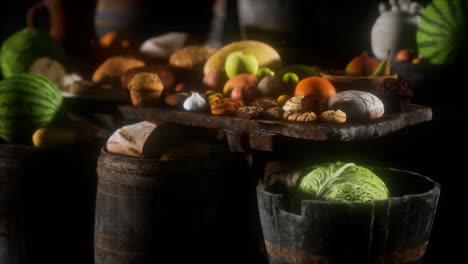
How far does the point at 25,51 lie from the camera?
16.4ft

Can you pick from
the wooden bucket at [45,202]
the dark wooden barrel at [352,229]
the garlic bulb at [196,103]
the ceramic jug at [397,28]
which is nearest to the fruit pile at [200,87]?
the garlic bulb at [196,103]

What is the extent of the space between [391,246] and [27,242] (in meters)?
1.91

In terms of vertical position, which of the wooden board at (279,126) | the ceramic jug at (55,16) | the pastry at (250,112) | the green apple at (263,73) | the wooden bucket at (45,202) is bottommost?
the wooden bucket at (45,202)

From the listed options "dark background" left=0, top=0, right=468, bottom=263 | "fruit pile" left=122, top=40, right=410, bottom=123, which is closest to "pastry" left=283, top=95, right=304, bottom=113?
"fruit pile" left=122, top=40, right=410, bottom=123

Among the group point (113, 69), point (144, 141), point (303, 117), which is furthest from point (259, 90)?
point (113, 69)

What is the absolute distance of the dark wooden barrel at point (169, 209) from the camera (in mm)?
3412

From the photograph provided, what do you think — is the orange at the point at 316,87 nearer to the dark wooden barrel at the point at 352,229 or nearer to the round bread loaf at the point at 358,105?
the round bread loaf at the point at 358,105

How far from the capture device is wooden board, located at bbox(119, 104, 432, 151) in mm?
3246

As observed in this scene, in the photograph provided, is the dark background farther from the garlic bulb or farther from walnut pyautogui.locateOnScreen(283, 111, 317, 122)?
the garlic bulb

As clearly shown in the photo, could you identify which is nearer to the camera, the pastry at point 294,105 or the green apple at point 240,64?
the pastry at point 294,105

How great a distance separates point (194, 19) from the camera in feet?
19.0

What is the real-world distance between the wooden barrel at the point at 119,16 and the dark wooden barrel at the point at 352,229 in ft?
9.11

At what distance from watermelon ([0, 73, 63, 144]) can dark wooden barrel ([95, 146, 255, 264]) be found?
2.09 feet

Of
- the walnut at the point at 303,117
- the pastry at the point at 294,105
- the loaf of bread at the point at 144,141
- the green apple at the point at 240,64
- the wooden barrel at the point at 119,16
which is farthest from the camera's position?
the wooden barrel at the point at 119,16
